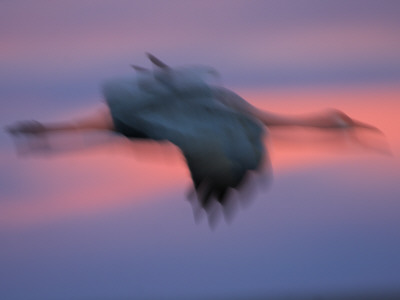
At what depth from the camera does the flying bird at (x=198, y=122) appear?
640 centimetres

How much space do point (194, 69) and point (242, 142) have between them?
2.86ft

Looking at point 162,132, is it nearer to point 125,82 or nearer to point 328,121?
point 125,82

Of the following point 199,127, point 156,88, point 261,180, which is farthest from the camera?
point 156,88

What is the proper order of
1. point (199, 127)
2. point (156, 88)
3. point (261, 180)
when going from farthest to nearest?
point (156, 88) → point (199, 127) → point (261, 180)

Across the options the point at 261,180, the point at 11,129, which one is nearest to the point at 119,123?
the point at 11,129

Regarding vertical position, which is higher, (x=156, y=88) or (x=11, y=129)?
(x=156, y=88)

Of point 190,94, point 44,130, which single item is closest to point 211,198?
point 190,94

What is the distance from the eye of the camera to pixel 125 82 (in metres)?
7.04

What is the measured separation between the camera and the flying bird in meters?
6.40

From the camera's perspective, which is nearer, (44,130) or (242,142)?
(242,142)

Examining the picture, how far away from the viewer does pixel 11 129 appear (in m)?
7.02

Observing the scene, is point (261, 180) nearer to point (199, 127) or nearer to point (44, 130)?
point (199, 127)

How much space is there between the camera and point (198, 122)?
22.1ft

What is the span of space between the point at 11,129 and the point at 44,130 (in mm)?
334
